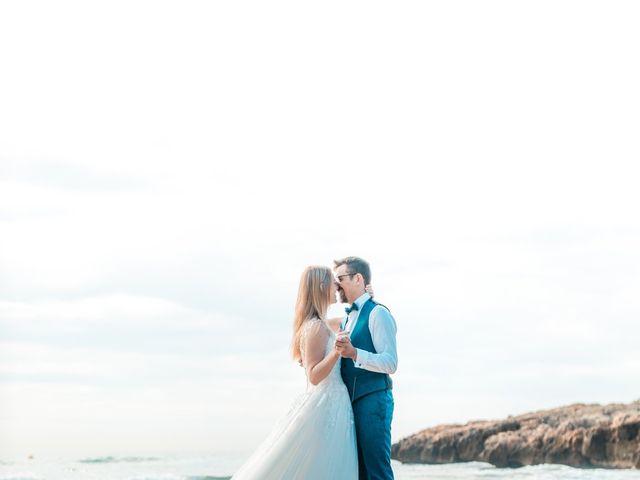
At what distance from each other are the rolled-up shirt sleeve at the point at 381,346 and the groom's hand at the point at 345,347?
6cm

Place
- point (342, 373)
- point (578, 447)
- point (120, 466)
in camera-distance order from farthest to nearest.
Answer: point (120, 466), point (578, 447), point (342, 373)

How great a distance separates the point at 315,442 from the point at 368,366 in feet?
1.95

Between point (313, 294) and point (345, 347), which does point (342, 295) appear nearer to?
point (313, 294)

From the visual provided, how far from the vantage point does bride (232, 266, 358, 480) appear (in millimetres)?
5605

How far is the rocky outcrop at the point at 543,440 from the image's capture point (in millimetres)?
17500

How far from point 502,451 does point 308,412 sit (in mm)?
14767

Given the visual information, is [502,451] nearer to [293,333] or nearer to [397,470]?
[397,470]

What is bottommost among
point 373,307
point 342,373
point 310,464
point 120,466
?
point 120,466

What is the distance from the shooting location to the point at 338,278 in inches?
231

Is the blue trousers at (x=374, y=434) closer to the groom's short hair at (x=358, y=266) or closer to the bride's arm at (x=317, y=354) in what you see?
the bride's arm at (x=317, y=354)

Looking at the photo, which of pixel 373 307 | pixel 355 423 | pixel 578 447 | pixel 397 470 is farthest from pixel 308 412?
pixel 397 470

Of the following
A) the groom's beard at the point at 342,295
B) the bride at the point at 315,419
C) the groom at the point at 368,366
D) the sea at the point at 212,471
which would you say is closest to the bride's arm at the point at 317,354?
the bride at the point at 315,419

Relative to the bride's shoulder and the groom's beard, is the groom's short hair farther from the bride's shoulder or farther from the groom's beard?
the bride's shoulder

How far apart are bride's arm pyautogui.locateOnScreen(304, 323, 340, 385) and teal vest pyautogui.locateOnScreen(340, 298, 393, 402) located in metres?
0.17
